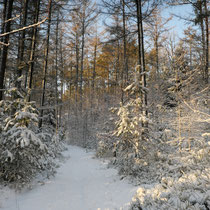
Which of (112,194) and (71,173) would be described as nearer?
(112,194)

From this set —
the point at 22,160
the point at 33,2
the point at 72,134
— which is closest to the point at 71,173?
the point at 22,160

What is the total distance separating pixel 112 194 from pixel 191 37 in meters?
11.3

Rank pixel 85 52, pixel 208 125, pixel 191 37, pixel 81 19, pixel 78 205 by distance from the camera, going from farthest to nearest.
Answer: pixel 85 52
pixel 81 19
pixel 191 37
pixel 208 125
pixel 78 205

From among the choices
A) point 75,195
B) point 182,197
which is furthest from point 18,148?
point 182,197

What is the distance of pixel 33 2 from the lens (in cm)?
845

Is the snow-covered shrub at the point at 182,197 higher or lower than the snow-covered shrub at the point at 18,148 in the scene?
lower

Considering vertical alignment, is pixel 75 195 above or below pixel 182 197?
below

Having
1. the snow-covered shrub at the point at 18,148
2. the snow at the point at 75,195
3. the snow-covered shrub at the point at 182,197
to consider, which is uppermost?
the snow-covered shrub at the point at 18,148

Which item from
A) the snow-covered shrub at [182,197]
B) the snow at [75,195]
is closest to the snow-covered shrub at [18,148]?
the snow at [75,195]

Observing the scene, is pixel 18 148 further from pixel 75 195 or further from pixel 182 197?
pixel 182 197

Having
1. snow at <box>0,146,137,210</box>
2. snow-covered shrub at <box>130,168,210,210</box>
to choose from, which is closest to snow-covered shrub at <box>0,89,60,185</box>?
snow at <box>0,146,137,210</box>

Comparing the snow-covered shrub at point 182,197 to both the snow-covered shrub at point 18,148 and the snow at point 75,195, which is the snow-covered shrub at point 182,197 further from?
the snow-covered shrub at point 18,148

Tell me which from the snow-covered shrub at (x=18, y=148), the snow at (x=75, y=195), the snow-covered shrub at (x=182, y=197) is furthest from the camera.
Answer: the snow-covered shrub at (x=18, y=148)

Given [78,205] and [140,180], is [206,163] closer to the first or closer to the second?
[140,180]
